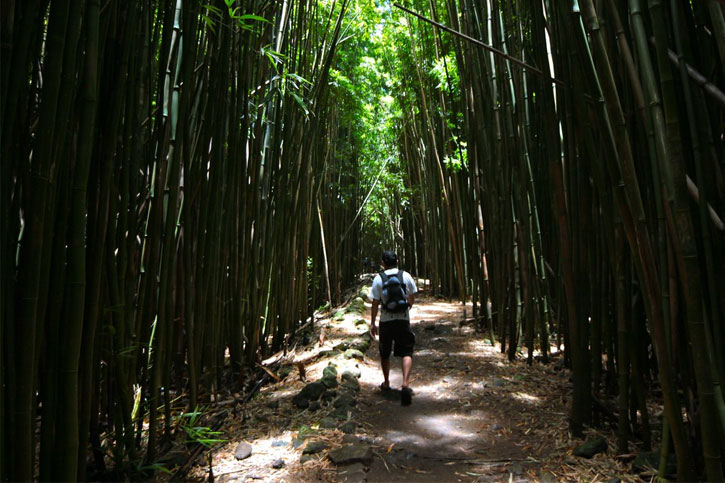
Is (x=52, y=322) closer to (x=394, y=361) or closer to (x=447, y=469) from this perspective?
(x=447, y=469)

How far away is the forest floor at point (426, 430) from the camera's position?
1.70m

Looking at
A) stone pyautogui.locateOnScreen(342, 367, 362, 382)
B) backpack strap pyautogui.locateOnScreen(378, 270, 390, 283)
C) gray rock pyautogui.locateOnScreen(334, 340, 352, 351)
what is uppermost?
backpack strap pyautogui.locateOnScreen(378, 270, 390, 283)

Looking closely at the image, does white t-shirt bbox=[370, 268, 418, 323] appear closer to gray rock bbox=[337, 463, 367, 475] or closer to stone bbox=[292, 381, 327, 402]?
stone bbox=[292, 381, 327, 402]

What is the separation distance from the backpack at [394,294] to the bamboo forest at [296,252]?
514mm

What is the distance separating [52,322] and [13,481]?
1.05ft

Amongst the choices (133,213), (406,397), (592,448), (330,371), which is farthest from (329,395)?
(133,213)

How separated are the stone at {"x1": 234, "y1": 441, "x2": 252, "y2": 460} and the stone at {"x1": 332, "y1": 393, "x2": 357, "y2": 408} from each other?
1.85 ft

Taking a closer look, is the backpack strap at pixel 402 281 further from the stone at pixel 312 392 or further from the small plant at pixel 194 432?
the small plant at pixel 194 432

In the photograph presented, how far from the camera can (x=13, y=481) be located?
0.91m

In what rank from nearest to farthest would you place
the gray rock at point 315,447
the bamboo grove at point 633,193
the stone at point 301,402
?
the bamboo grove at point 633,193 → the gray rock at point 315,447 → the stone at point 301,402

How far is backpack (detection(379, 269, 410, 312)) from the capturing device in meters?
2.80

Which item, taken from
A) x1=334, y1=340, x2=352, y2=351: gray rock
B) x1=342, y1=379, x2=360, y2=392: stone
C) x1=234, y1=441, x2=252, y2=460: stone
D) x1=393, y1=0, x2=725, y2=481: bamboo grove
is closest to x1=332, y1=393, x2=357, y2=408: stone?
x1=342, y1=379, x2=360, y2=392: stone

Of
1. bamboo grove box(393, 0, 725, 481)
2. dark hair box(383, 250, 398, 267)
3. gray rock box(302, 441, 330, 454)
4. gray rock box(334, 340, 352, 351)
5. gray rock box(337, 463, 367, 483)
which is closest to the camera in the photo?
bamboo grove box(393, 0, 725, 481)

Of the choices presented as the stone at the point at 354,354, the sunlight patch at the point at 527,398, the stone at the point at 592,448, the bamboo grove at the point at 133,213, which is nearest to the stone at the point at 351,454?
the bamboo grove at the point at 133,213
